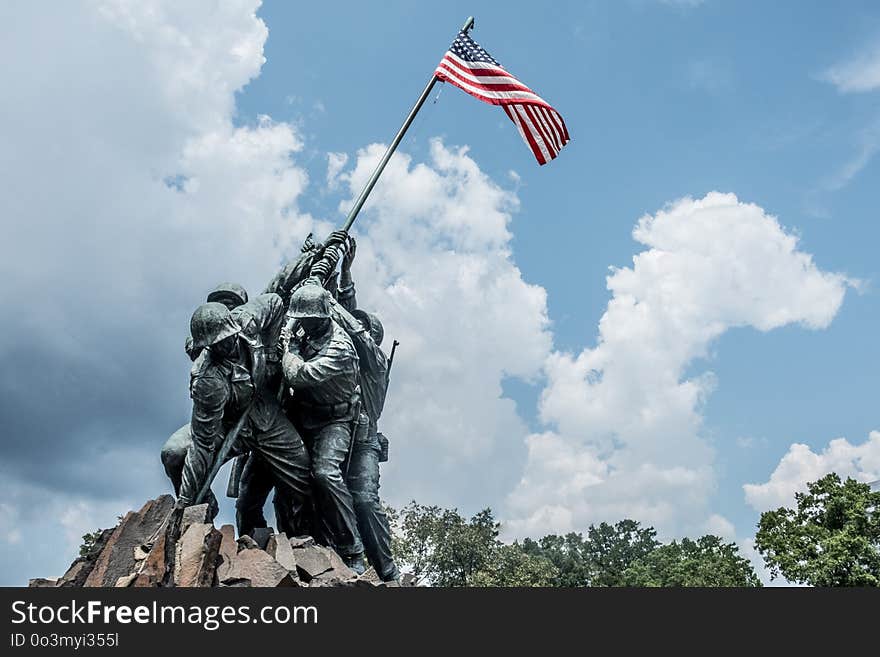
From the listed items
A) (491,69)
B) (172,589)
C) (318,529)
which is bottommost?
(172,589)

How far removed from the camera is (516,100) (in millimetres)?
10312

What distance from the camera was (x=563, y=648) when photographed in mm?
5281

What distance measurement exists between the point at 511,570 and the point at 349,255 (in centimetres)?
2312

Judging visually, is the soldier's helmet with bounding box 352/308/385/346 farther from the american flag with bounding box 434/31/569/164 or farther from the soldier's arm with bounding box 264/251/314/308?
the american flag with bounding box 434/31/569/164

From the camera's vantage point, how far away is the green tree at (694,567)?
2998 cm

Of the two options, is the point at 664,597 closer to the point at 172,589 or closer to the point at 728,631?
the point at 728,631

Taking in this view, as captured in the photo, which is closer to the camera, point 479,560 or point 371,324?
point 371,324

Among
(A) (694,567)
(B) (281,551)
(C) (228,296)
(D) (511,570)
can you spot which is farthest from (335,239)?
(A) (694,567)

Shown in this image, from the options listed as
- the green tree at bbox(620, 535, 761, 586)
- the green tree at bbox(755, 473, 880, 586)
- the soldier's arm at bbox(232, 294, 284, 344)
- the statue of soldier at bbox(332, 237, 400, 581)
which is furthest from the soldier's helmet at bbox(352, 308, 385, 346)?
the green tree at bbox(620, 535, 761, 586)

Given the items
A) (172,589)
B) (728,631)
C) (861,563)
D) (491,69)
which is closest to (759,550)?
(861,563)

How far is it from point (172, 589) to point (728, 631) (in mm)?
3785

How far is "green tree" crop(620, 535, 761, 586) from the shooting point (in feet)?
98.4

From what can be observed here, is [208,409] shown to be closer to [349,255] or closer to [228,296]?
[228,296]

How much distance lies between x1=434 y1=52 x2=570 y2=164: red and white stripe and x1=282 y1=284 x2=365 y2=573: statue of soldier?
4.00 metres
